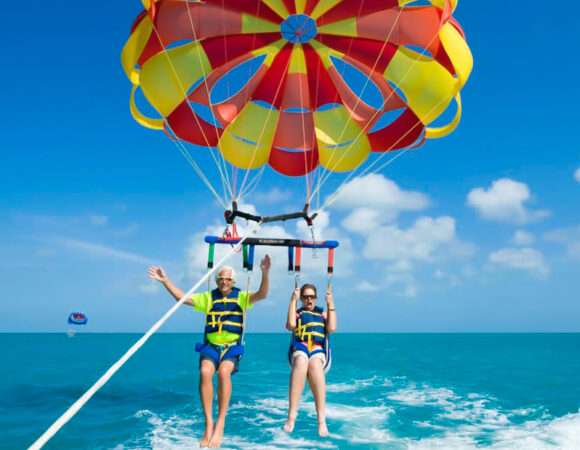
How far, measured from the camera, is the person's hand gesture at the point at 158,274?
5.16m

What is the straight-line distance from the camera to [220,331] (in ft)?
18.0

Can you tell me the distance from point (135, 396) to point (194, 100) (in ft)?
47.3

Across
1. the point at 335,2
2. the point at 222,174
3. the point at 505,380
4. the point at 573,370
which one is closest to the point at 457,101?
the point at 335,2

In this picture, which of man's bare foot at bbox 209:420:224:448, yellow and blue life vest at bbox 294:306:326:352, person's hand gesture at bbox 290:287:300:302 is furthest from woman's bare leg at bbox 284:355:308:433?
man's bare foot at bbox 209:420:224:448

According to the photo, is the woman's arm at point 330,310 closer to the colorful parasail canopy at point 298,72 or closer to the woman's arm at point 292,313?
the woman's arm at point 292,313

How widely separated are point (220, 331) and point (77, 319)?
3579 centimetres

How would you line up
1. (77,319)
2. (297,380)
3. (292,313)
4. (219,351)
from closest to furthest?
1. (219,351)
2. (297,380)
3. (292,313)
4. (77,319)

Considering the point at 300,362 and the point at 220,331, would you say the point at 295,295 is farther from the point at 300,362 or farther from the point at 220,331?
the point at 220,331

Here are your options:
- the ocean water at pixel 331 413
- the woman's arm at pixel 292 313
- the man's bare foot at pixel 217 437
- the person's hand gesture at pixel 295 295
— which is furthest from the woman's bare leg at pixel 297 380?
the ocean water at pixel 331 413

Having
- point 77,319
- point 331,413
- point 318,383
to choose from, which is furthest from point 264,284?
point 77,319

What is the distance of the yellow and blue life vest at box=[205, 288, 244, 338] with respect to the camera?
5.50 metres

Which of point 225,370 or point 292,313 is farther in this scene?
point 292,313

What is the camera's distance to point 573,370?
31250 millimetres

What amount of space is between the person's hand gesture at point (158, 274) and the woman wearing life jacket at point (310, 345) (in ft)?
4.46
